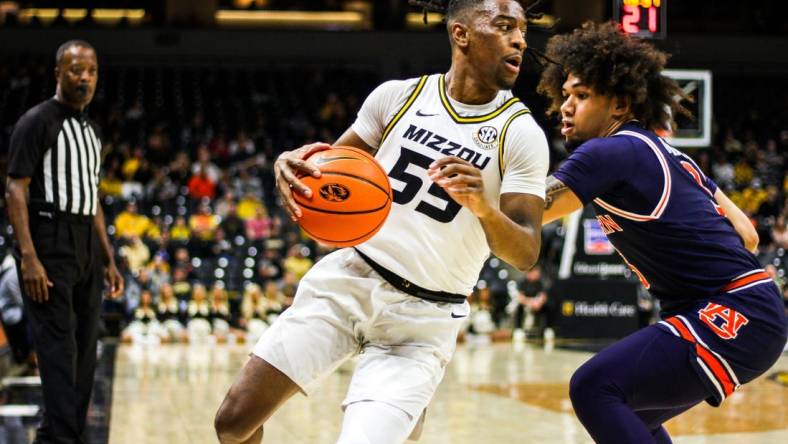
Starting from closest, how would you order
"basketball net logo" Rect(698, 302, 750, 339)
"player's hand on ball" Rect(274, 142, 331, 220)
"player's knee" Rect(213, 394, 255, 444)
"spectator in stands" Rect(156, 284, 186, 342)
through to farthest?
1. "player's hand on ball" Rect(274, 142, 331, 220)
2. "player's knee" Rect(213, 394, 255, 444)
3. "basketball net logo" Rect(698, 302, 750, 339)
4. "spectator in stands" Rect(156, 284, 186, 342)

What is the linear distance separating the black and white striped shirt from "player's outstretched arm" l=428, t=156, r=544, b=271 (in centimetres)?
278

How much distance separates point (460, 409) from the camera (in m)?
7.54

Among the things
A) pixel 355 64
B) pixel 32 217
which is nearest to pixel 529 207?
pixel 32 217

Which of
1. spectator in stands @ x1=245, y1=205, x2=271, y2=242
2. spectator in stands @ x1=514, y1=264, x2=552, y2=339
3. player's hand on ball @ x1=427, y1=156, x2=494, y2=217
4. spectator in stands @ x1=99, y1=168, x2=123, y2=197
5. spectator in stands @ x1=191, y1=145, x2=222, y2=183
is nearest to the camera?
player's hand on ball @ x1=427, y1=156, x2=494, y2=217

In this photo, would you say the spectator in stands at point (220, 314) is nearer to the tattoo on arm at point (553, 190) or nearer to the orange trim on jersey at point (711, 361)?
the tattoo on arm at point (553, 190)

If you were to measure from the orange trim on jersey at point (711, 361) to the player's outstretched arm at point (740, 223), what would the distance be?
628 mm

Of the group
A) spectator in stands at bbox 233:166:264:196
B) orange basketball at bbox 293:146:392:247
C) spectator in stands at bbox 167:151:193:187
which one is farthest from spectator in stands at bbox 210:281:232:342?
orange basketball at bbox 293:146:392:247

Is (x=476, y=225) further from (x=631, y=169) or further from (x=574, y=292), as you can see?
(x=574, y=292)

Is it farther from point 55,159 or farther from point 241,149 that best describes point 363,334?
point 241,149

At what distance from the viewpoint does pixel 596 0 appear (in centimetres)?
2347

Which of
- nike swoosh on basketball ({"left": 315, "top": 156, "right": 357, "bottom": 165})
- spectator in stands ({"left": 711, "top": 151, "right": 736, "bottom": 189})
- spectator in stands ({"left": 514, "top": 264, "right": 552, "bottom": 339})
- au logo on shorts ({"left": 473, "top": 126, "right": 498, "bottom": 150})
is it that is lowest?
spectator in stands ({"left": 711, "top": 151, "right": 736, "bottom": 189})

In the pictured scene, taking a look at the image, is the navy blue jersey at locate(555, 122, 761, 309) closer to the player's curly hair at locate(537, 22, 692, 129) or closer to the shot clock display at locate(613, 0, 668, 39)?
the player's curly hair at locate(537, 22, 692, 129)

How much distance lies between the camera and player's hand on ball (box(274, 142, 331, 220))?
3.17m

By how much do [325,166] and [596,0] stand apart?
21271 mm
